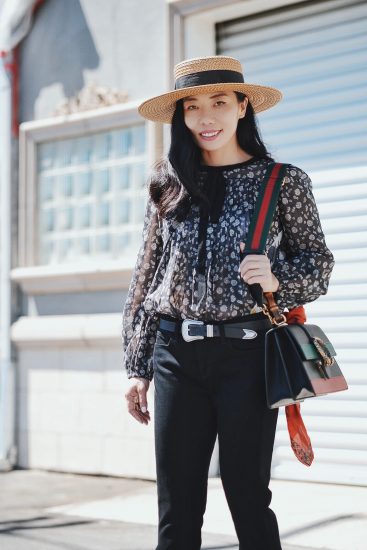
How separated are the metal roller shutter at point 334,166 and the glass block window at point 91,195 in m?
1.16

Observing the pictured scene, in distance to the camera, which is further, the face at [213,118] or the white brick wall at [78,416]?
the white brick wall at [78,416]

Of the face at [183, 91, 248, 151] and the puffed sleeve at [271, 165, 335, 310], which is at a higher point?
the face at [183, 91, 248, 151]

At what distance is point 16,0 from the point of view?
708 cm

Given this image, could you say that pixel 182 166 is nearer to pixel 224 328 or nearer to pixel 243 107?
pixel 243 107

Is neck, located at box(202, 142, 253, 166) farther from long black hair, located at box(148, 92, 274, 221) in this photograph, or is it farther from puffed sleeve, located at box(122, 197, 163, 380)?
puffed sleeve, located at box(122, 197, 163, 380)

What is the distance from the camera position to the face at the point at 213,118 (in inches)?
113

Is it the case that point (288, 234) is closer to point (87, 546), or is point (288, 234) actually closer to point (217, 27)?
point (87, 546)

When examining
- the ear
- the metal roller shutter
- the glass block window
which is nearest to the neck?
the ear

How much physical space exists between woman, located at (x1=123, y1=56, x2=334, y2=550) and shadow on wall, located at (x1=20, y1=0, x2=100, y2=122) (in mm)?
4081

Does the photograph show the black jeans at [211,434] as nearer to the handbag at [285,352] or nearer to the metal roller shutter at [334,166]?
the handbag at [285,352]

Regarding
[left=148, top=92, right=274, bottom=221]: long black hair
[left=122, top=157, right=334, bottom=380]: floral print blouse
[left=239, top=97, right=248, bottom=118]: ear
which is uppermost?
[left=239, top=97, right=248, bottom=118]: ear

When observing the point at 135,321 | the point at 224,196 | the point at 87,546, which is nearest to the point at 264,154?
the point at 224,196

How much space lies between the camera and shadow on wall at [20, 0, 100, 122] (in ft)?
22.6

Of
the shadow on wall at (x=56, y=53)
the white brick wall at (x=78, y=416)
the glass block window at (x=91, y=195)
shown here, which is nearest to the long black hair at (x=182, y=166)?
the white brick wall at (x=78, y=416)
